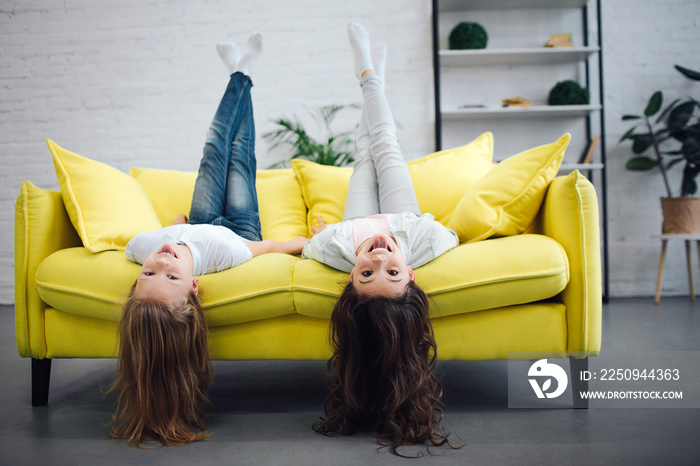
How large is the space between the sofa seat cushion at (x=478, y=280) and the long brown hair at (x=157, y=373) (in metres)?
0.36

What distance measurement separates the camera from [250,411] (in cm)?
156

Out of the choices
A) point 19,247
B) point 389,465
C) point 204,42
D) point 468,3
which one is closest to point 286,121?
point 204,42

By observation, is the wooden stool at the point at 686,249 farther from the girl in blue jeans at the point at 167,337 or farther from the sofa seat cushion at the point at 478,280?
the girl in blue jeans at the point at 167,337

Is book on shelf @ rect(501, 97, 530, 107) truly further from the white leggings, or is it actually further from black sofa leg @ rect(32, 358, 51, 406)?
black sofa leg @ rect(32, 358, 51, 406)

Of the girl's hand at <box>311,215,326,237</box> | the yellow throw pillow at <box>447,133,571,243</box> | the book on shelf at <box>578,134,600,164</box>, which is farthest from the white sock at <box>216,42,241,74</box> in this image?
the book on shelf at <box>578,134,600,164</box>

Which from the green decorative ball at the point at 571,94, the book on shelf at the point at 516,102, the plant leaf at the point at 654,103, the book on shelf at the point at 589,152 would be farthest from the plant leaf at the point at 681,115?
the book on shelf at the point at 516,102

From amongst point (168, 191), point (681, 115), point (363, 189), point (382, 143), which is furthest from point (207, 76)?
point (681, 115)

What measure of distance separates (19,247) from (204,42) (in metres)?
2.71

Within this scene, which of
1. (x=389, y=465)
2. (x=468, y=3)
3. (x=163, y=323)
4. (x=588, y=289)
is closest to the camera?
(x=389, y=465)

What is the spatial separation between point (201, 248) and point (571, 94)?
3026mm

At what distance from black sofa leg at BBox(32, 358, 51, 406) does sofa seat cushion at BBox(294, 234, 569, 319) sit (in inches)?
36.9

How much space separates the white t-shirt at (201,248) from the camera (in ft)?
5.17

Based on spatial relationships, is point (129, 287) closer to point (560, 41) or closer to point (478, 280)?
point (478, 280)

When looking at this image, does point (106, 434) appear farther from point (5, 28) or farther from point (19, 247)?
point (5, 28)
